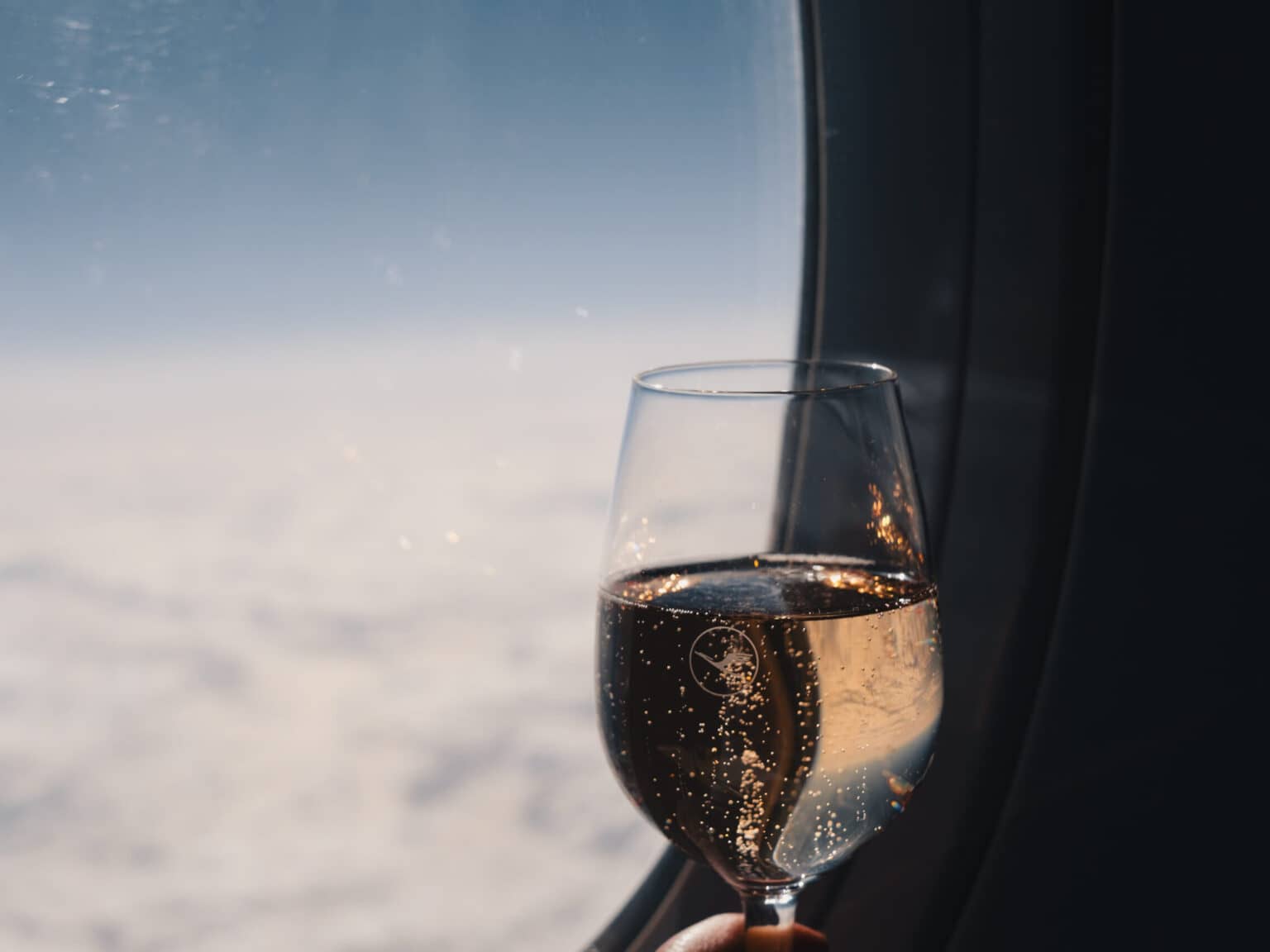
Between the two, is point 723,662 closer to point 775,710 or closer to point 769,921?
point 775,710

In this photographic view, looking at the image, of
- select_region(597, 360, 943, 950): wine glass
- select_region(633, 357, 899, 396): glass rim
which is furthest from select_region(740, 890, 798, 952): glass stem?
select_region(633, 357, 899, 396): glass rim

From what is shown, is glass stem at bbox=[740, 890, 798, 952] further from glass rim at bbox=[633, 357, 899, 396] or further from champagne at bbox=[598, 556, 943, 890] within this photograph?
glass rim at bbox=[633, 357, 899, 396]

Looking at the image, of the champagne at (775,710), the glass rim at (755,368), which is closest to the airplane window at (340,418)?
the glass rim at (755,368)

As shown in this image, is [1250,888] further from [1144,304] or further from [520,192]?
[520,192]

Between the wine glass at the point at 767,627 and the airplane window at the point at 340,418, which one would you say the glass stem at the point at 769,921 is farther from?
the airplane window at the point at 340,418

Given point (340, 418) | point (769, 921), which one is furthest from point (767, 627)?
point (340, 418)

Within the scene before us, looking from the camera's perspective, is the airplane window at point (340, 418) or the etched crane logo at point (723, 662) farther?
the airplane window at point (340, 418)

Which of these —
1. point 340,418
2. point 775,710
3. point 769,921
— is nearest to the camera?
point 775,710
